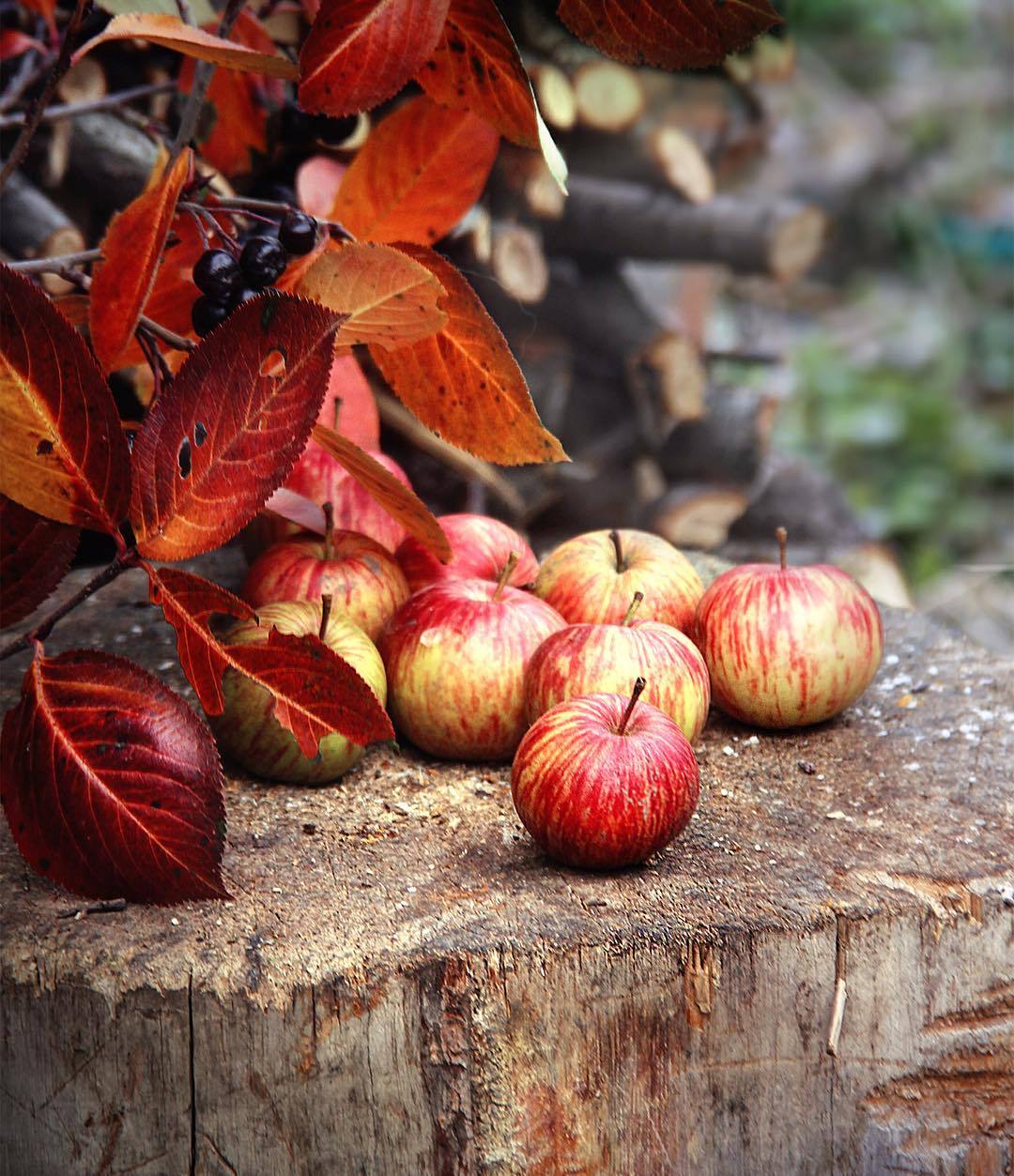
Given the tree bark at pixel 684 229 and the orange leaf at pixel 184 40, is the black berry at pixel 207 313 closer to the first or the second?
the orange leaf at pixel 184 40

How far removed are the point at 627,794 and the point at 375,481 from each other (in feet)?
1.25

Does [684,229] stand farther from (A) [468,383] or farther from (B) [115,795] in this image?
(B) [115,795]

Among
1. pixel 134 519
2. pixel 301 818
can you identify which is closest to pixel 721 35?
pixel 134 519

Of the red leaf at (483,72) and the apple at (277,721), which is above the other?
the red leaf at (483,72)

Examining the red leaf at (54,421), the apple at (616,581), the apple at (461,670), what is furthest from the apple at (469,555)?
the red leaf at (54,421)

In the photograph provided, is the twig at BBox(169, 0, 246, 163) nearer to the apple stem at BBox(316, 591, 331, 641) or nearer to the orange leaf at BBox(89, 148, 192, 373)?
the orange leaf at BBox(89, 148, 192, 373)

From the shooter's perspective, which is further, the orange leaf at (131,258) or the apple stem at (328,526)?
the apple stem at (328,526)

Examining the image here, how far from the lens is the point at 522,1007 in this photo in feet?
3.25

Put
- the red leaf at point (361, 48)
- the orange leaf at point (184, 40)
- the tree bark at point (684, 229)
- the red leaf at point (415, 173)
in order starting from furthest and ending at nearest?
the tree bark at point (684, 229) < the red leaf at point (415, 173) < the red leaf at point (361, 48) < the orange leaf at point (184, 40)

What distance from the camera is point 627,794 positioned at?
105 centimetres

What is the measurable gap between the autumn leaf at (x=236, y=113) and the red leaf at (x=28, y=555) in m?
0.64

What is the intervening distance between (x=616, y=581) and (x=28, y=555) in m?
0.62

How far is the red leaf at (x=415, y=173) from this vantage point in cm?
135

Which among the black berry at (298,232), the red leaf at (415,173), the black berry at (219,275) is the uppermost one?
the red leaf at (415,173)
